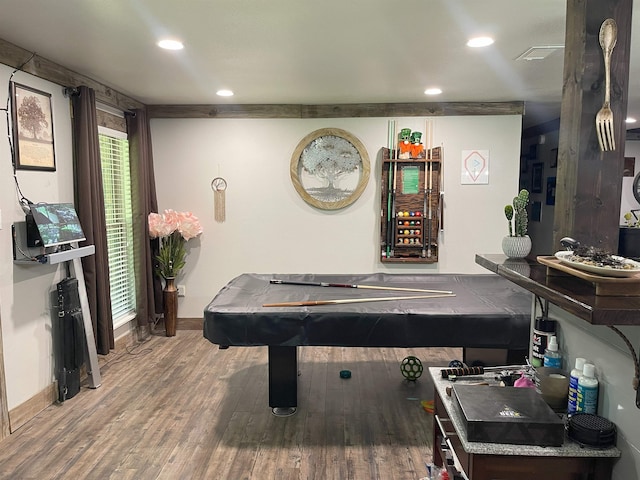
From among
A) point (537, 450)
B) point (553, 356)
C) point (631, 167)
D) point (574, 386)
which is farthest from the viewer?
point (631, 167)

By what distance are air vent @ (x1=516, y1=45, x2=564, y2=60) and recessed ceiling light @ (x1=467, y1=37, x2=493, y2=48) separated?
33 centimetres

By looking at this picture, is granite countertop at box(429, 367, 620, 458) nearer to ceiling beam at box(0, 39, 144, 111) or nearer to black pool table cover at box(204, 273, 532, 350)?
black pool table cover at box(204, 273, 532, 350)

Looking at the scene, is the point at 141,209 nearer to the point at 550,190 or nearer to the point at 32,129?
the point at 32,129

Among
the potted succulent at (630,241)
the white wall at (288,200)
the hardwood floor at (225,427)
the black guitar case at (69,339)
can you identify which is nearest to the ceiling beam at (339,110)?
the white wall at (288,200)

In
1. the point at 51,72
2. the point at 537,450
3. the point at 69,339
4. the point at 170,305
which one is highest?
the point at 51,72

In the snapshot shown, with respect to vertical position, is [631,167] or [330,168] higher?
[631,167]

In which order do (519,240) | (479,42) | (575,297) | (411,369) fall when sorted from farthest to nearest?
(411,369), (479,42), (519,240), (575,297)

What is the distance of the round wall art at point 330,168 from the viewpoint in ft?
15.7

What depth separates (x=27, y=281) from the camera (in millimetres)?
3025

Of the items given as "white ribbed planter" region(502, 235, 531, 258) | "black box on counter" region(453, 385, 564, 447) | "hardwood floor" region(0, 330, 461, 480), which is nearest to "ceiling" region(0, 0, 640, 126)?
"white ribbed planter" region(502, 235, 531, 258)

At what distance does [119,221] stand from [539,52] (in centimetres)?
386

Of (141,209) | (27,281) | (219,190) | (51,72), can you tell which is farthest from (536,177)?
(27,281)

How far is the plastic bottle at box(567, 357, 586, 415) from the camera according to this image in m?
1.51

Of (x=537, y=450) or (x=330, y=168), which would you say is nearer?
(x=537, y=450)
